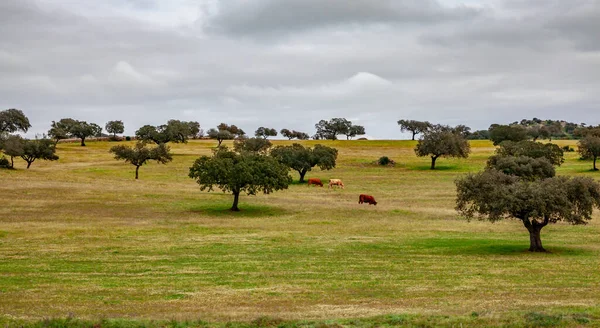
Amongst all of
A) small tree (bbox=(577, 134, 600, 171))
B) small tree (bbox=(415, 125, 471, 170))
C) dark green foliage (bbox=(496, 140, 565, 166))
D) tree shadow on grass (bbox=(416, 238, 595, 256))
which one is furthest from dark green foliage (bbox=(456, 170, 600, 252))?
small tree (bbox=(415, 125, 471, 170))

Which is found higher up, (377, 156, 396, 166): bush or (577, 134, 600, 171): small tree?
(577, 134, 600, 171): small tree

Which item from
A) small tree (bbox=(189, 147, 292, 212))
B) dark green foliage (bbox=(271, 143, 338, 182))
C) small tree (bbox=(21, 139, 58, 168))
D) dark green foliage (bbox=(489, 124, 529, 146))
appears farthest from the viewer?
dark green foliage (bbox=(489, 124, 529, 146))

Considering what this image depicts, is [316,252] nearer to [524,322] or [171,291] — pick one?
[171,291]

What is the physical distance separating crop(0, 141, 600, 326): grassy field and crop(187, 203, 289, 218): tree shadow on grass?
0.31 meters

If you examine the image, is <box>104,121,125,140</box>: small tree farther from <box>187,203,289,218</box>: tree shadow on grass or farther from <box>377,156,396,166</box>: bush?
<box>187,203,289,218</box>: tree shadow on grass

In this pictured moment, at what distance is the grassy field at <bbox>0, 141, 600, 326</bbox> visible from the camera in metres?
22.2

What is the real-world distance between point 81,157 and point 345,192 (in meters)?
73.0

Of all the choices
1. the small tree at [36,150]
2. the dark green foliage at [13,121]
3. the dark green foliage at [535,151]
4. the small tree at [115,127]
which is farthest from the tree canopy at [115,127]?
the dark green foliage at [535,151]

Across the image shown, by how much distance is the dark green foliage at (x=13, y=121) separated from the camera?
158 metres

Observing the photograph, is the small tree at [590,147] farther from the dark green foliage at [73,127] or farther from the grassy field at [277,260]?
the dark green foliage at [73,127]

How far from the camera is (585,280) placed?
29.3 meters

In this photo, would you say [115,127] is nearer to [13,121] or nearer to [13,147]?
[13,121]

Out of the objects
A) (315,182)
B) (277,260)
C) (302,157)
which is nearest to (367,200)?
(315,182)

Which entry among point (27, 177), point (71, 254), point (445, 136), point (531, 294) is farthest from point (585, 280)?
point (445, 136)
